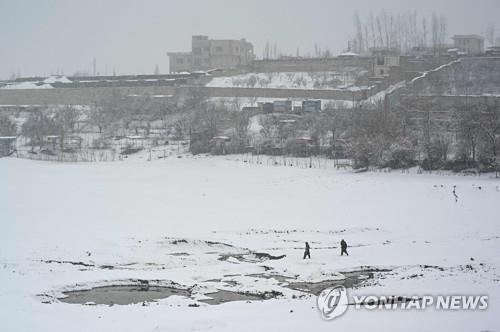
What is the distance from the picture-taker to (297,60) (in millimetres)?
53375

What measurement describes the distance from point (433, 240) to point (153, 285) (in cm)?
755

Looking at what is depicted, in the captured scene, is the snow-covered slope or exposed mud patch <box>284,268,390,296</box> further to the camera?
the snow-covered slope

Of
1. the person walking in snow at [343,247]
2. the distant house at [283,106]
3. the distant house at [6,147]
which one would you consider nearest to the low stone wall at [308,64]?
the distant house at [283,106]

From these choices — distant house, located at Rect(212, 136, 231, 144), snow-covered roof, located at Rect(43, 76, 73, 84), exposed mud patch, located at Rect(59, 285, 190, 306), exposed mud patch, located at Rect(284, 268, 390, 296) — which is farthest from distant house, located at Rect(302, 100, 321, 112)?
exposed mud patch, located at Rect(59, 285, 190, 306)

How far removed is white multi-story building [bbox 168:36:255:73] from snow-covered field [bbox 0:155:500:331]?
38.4m

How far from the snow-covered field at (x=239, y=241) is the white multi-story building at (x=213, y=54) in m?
38.4

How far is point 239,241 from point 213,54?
51668 millimetres

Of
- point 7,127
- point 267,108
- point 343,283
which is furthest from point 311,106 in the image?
point 343,283

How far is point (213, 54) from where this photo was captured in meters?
67.9

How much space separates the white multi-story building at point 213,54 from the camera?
67.9 metres

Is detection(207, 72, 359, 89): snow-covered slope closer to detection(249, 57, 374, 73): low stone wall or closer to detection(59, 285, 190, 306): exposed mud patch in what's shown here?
detection(249, 57, 374, 73): low stone wall

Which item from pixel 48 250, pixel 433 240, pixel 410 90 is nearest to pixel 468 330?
pixel 433 240

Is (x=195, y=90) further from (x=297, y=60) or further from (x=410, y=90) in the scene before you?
(x=410, y=90)

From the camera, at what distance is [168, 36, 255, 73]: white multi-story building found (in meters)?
67.9
